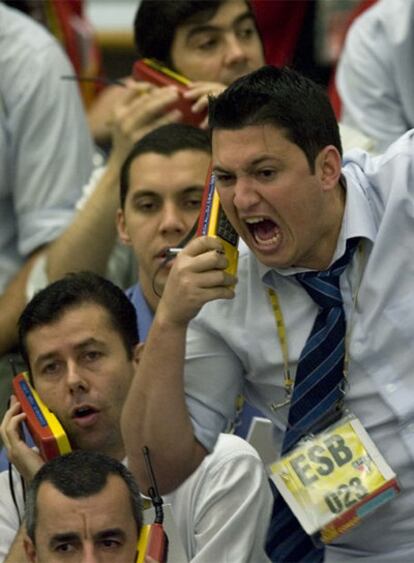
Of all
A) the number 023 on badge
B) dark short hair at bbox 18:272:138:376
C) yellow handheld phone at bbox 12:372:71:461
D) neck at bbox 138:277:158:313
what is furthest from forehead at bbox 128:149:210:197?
the number 023 on badge

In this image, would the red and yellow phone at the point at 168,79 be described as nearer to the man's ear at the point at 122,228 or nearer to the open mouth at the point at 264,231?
the man's ear at the point at 122,228

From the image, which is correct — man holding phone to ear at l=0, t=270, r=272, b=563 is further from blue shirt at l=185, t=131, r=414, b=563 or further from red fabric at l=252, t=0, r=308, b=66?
red fabric at l=252, t=0, r=308, b=66

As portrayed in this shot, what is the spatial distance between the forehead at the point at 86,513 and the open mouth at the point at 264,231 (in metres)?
0.58

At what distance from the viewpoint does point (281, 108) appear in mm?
3619

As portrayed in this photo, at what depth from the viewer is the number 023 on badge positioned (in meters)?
3.68

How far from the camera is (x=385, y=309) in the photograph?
374cm

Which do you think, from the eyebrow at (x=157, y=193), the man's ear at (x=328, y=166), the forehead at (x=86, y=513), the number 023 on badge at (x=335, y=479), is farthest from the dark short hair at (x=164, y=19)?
the forehead at (x=86, y=513)

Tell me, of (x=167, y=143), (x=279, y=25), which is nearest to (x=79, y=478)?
(x=167, y=143)

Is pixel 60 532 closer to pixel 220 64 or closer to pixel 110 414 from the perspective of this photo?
pixel 110 414

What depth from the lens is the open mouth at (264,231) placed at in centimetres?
366

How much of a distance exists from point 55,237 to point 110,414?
3.96 feet

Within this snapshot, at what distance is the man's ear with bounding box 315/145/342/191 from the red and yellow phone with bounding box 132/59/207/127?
1253mm

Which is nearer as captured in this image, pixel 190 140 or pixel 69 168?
pixel 190 140

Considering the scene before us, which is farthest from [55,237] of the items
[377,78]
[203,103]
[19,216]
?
[377,78]
